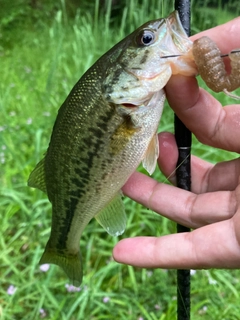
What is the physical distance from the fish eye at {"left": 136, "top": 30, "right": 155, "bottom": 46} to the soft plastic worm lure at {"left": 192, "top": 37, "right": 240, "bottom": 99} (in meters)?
0.17

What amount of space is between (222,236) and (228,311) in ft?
3.24

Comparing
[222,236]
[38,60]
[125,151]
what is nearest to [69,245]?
[125,151]

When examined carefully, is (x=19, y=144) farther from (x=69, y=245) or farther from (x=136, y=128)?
(x=136, y=128)

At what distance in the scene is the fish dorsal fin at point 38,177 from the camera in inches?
56.5

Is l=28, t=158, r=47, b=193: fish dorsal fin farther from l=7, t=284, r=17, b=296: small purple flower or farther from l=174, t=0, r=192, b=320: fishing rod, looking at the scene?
l=7, t=284, r=17, b=296: small purple flower

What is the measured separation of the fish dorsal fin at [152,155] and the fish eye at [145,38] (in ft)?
0.92

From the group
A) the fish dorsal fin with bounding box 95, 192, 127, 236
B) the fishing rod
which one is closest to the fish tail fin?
the fish dorsal fin with bounding box 95, 192, 127, 236

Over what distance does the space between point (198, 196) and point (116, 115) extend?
0.43 m

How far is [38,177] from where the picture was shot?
1459 millimetres

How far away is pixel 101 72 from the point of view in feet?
4.03

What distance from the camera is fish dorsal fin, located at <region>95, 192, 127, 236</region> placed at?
1.41 meters

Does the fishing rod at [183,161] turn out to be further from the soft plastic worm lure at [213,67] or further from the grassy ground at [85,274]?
the grassy ground at [85,274]

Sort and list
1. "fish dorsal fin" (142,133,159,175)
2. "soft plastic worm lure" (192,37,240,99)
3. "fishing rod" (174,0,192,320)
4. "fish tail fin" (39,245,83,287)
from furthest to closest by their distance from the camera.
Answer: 1. "fish tail fin" (39,245,83,287)
2. "fish dorsal fin" (142,133,159,175)
3. "fishing rod" (174,0,192,320)
4. "soft plastic worm lure" (192,37,240,99)

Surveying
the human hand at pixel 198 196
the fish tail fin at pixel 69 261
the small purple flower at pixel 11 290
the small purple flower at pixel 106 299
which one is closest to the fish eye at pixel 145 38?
the human hand at pixel 198 196
